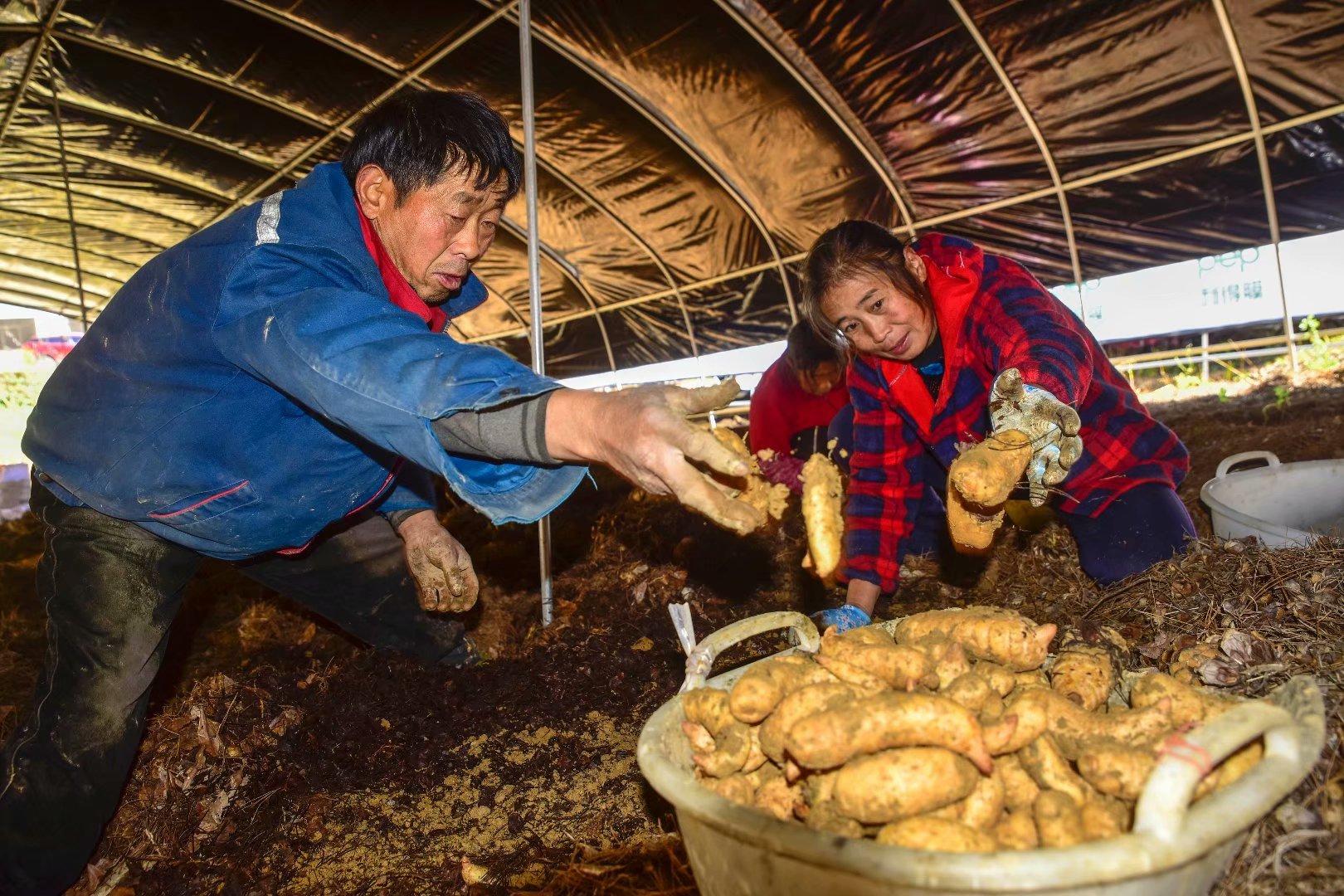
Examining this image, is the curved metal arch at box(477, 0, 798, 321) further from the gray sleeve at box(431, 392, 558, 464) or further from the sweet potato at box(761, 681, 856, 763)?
the sweet potato at box(761, 681, 856, 763)

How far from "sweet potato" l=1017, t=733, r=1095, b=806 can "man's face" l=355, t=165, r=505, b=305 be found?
1.86 meters

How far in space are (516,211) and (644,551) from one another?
274 inches

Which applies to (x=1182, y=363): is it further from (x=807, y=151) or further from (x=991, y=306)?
(x=991, y=306)

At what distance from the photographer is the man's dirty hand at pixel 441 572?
108 inches

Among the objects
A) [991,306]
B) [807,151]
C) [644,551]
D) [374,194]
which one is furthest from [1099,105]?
[374,194]

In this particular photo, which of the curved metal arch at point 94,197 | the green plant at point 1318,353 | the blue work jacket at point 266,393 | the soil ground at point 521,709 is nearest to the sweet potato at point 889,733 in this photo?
the soil ground at point 521,709

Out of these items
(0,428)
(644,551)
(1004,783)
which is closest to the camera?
(1004,783)

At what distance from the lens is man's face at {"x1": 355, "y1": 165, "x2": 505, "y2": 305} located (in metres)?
2.07

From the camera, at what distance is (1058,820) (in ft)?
3.71

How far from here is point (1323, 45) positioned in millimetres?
5004

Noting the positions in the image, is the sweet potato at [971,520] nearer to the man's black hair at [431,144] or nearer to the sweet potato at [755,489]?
the sweet potato at [755,489]

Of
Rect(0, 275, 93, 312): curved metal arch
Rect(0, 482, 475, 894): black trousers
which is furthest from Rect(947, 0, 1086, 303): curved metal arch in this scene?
Rect(0, 275, 93, 312): curved metal arch

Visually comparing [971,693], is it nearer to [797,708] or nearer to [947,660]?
[947,660]

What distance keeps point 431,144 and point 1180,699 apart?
2123mm
